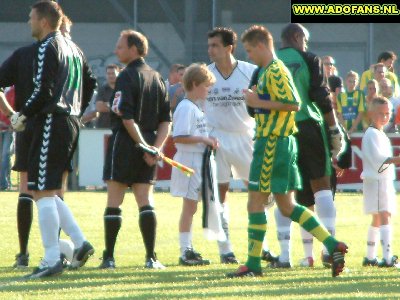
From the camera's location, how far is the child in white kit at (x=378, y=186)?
380 inches

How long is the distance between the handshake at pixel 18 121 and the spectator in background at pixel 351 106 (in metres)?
12.7

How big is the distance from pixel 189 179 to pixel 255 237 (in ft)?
4.95

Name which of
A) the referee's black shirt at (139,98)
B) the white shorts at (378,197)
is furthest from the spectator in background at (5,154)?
the white shorts at (378,197)

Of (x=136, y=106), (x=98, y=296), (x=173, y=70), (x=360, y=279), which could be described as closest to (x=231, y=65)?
(x=136, y=106)

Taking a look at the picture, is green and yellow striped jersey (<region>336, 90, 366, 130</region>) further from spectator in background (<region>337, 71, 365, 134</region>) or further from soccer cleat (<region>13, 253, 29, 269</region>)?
soccer cleat (<region>13, 253, 29, 269</region>)

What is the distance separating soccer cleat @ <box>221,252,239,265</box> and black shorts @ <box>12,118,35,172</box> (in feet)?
6.09

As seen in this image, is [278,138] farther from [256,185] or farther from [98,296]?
[98,296]

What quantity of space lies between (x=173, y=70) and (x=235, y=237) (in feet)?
25.4

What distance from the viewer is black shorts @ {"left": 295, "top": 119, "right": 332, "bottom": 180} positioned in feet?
30.9

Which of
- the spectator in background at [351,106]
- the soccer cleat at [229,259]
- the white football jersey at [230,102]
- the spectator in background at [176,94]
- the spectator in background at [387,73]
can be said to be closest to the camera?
the soccer cleat at [229,259]

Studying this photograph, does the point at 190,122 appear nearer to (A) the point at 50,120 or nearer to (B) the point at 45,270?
(A) the point at 50,120

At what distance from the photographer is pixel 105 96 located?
1909 cm

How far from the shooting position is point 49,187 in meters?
8.41

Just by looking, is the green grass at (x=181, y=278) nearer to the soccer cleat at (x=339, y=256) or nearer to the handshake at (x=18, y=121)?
the soccer cleat at (x=339, y=256)
